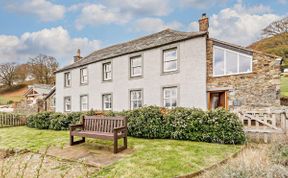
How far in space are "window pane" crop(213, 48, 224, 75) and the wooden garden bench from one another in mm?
7850

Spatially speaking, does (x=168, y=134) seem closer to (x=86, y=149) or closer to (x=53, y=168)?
(x=86, y=149)

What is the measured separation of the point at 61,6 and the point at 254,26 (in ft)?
103

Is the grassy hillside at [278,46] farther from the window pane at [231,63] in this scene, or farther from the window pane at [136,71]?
the window pane at [136,71]

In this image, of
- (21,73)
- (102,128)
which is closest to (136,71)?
(102,128)

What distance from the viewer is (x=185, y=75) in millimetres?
13023

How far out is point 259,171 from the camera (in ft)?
11.9

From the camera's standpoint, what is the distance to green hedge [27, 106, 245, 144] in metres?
7.57

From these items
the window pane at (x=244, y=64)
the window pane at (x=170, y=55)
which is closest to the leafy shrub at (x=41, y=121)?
the window pane at (x=170, y=55)

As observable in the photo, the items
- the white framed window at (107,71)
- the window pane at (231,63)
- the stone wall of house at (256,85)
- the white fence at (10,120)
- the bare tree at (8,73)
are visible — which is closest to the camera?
the stone wall of house at (256,85)

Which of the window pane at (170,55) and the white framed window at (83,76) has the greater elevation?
the window pane at (170,55)

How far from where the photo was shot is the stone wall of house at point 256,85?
10883 millimetres

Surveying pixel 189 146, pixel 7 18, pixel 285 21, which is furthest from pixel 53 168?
pixel 285 21

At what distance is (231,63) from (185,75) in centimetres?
287

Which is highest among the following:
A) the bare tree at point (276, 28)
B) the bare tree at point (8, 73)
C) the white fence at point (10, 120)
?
the bare tree at point (276, 28)
